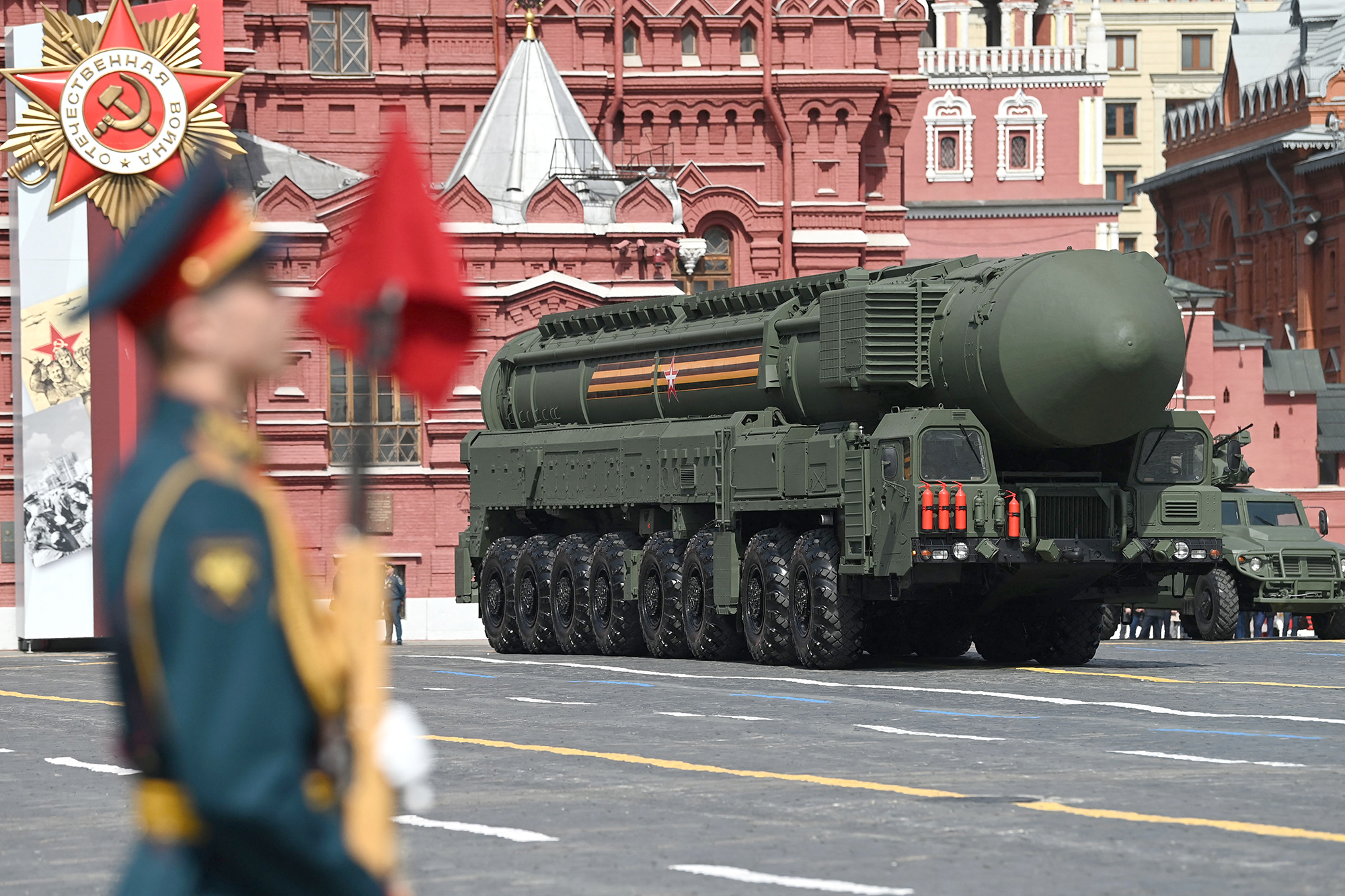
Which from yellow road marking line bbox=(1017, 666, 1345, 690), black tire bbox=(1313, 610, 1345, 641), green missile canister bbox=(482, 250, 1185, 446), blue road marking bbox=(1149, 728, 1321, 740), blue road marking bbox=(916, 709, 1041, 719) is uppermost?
green missile canister bbox=(482, 250, 1185, 446)

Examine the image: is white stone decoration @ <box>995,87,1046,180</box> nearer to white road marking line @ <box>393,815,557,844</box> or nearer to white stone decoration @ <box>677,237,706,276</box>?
white stone decoration @ <box>677,237,706,276</box>

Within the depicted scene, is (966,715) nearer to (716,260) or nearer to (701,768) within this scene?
(701,768)

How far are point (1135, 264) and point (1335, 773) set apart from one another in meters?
12.0

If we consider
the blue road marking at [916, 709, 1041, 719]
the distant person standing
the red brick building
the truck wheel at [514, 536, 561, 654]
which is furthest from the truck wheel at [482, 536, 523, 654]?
the blue road marking at [916, 709, 1041, 719]

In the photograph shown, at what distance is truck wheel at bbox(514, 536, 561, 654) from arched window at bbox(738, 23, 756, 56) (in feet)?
71.7

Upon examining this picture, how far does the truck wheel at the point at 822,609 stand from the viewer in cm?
2695

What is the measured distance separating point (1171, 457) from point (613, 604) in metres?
7.75

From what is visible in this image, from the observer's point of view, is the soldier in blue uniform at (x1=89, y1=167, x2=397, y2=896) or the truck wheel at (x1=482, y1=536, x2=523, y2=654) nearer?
the soldier in blue uniform at (x1=89, y1=167, x2=397, y2=896)

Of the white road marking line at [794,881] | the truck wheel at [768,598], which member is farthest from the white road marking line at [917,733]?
the truck wheel at [768,598]

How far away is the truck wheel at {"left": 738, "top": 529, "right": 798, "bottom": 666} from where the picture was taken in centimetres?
2805

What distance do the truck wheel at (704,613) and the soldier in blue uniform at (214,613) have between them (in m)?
25.3

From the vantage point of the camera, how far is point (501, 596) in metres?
35.9

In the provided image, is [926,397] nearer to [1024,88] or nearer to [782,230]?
[782,230]

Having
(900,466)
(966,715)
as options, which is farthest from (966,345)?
(966,715)
